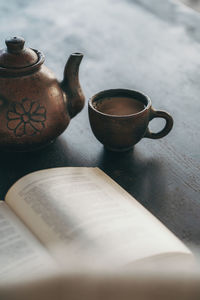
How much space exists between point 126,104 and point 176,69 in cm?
33

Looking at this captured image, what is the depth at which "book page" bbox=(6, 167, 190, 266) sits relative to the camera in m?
0.56

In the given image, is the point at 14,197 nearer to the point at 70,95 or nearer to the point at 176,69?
the point at 70,95

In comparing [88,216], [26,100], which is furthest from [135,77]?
[88,216]

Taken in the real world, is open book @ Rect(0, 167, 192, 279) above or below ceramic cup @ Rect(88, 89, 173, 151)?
below

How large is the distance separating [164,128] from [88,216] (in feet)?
0.88

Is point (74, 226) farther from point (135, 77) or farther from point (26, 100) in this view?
point (135, 77)

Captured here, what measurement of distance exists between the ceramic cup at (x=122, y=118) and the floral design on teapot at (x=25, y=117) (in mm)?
92

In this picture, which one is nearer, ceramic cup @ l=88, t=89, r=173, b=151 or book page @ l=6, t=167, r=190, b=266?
book page @ l=6, t=167, r=190, b=266

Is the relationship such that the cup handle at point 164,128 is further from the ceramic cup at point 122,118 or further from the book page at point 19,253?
the book page at point 19,253

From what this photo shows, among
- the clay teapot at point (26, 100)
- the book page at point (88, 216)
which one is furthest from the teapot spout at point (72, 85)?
the book page at point (88, 216)

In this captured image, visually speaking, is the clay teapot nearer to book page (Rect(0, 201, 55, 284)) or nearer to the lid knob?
the lid knob

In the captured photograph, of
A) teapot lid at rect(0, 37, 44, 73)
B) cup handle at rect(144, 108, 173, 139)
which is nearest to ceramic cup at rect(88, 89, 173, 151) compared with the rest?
cup handle at rect(144, 108, 173, 139)

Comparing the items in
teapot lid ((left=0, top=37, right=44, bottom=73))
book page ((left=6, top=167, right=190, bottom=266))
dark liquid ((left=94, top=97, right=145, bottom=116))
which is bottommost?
book page ((left=6, top=167, right=190, bottom=266))

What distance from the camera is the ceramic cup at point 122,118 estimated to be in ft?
2.45
